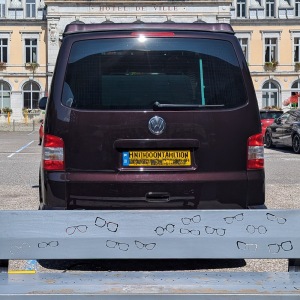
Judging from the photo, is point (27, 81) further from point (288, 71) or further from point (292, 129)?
point (292, 129)

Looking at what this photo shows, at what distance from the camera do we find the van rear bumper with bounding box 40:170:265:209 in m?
4.91

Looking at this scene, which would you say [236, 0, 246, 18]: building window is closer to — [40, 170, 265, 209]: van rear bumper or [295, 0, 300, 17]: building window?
[295, 0, 300, 17]: building window

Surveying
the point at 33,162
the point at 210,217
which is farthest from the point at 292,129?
the point at 210,217

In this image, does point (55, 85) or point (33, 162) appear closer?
point (55, 85)

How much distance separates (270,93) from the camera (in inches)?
2442

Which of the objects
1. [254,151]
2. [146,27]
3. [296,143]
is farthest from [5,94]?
[254,151]

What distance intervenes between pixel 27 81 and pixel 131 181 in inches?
2249

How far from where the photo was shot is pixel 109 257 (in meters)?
3.61

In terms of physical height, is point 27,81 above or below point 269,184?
above

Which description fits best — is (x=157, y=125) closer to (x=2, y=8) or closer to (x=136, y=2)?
(x=136, y=2)

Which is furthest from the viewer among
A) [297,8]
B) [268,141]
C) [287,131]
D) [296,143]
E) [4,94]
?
[297,8]

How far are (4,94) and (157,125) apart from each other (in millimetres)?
57953

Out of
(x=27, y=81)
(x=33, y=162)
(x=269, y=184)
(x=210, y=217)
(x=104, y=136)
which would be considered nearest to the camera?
(x=210, y=217)

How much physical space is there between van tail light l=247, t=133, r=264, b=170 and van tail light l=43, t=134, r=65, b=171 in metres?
1.45
